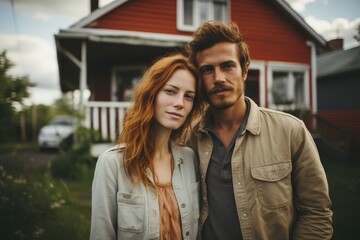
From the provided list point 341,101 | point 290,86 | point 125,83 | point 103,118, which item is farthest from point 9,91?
point 341,101

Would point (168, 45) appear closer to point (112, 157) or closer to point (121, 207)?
point (112, 157)

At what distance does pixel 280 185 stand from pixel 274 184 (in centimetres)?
5

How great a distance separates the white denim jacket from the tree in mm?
2403

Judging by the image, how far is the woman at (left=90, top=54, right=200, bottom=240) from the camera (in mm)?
1793

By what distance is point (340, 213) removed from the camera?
4.21 meters

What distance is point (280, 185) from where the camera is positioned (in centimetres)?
191

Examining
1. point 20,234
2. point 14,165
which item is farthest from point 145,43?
point 20,234

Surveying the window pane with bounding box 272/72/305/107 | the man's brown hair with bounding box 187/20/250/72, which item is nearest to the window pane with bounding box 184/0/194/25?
the window pane with bounding box 272/72/305/107

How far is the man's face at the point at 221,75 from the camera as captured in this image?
84.3 inches

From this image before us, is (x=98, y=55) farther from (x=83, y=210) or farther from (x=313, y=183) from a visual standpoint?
(x=313, y=183)

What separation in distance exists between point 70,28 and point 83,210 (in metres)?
6.35

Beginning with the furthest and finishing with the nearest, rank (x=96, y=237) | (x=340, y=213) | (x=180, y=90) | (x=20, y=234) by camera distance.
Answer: (x=340, y=213) → (x=20, y=234) → (x=180, y=90) → (x=96, y=237)

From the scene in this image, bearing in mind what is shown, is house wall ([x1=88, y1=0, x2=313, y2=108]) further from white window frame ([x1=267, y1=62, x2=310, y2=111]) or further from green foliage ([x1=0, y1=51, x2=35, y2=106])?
green foliage ([x1=0, y1=51, x2=35, y2=106])

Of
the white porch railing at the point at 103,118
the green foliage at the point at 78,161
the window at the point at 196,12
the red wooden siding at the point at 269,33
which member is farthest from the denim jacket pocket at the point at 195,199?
the red wooden siding at the point at 269,33
